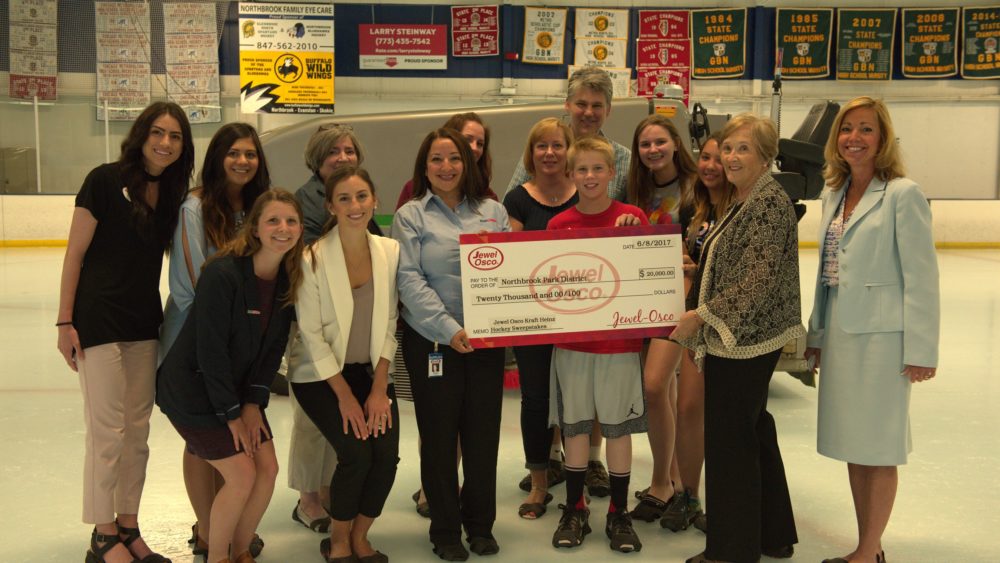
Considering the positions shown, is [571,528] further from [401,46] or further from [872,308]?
[401,46]

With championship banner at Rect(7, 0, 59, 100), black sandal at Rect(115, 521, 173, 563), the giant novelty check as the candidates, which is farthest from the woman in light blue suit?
championship banner at Rect(7, 0, 59, 100)

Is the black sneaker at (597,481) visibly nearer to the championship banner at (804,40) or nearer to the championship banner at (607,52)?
the championship banner at (607,52)

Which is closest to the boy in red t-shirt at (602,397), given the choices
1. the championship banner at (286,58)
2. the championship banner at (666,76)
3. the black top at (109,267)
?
the black top at (109,267)

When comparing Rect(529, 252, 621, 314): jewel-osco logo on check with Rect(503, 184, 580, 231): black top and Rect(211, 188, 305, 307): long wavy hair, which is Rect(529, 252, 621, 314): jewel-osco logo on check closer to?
Rect(503, 184, 580, 231): black top

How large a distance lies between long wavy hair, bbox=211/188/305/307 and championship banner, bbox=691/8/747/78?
45.7 feet

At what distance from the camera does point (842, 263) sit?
2670mm

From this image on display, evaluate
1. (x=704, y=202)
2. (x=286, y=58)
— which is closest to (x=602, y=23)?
(x=286, y=58)

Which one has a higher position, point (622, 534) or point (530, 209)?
point (530, 209)

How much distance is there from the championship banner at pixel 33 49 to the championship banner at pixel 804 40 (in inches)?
477

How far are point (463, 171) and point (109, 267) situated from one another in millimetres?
1147

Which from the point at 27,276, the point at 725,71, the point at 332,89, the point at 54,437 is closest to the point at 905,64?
the point at 725,71

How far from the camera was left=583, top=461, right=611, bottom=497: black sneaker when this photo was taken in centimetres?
349

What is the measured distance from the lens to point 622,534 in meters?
2.95

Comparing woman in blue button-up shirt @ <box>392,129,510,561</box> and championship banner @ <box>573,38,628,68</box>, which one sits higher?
championship banner @ <box>573,38,628,68</box>
